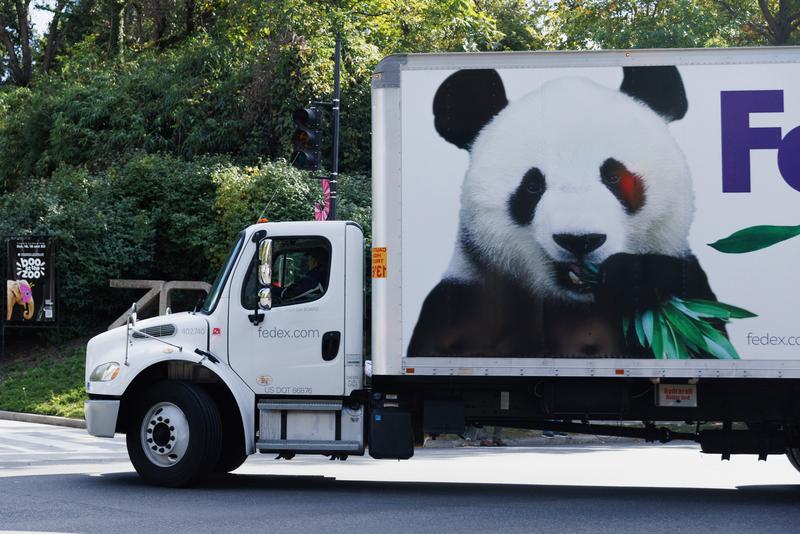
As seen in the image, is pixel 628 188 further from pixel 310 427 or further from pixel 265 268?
pixel 310 427

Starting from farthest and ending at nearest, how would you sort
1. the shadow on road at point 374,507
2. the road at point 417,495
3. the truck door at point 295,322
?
the truck door at point 295,322
the road at point 417,495
the shadow on road at point 374,507

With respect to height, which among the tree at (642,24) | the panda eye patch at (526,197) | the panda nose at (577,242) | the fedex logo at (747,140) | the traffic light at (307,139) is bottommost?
the panda nose at (577,242)

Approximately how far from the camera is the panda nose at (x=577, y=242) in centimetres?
991

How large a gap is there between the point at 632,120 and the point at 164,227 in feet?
62.9

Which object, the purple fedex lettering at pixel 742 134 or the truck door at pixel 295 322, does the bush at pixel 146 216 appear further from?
the purple fedex lettering at pixel 742 134

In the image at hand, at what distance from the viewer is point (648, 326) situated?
9844 mm

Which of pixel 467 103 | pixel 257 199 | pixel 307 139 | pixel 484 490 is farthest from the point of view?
pixel 257 199

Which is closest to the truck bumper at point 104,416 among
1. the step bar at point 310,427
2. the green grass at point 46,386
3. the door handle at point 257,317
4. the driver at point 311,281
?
the step bar at point 310,427

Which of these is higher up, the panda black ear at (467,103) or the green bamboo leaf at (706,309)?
the panda black ear at (467,103)

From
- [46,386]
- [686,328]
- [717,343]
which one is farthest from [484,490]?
[46,386]

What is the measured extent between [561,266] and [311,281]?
2437 millimetres

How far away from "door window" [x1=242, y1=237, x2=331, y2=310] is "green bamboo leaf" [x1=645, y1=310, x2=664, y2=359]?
3.08 meters

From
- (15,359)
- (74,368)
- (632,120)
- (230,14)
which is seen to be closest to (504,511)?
(632,120)

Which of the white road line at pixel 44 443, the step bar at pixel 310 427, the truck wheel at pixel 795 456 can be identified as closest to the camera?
the step bar at pixel 310 427
